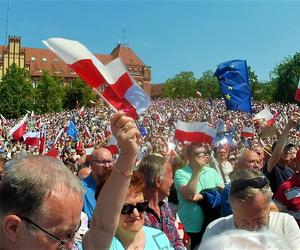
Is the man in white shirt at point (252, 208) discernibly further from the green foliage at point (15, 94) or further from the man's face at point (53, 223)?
the green foliage at point (15, 94)

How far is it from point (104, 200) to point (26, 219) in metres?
0.60

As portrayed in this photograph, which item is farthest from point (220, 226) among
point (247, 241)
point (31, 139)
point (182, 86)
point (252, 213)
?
point (182, 86)

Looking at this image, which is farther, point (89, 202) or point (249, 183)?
point (89, 202)

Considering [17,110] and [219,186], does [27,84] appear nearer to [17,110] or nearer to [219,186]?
[17,110]

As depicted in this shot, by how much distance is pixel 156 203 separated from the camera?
3572 mm

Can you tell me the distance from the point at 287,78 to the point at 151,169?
79.6 metres

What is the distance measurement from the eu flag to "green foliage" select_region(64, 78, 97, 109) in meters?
78.2

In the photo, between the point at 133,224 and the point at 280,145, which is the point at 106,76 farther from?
the point at 280,145

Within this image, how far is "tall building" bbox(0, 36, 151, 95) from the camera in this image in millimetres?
103875

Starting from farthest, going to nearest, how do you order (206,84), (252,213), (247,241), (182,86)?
(182,86), (206,84), (252,213), (247,241)

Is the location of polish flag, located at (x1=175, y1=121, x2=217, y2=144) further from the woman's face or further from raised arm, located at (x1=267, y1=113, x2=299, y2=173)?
the woman's face

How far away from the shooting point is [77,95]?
88312 mm

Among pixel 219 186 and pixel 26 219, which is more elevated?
pixel 26 219

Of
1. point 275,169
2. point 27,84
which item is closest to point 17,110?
point 27,84
